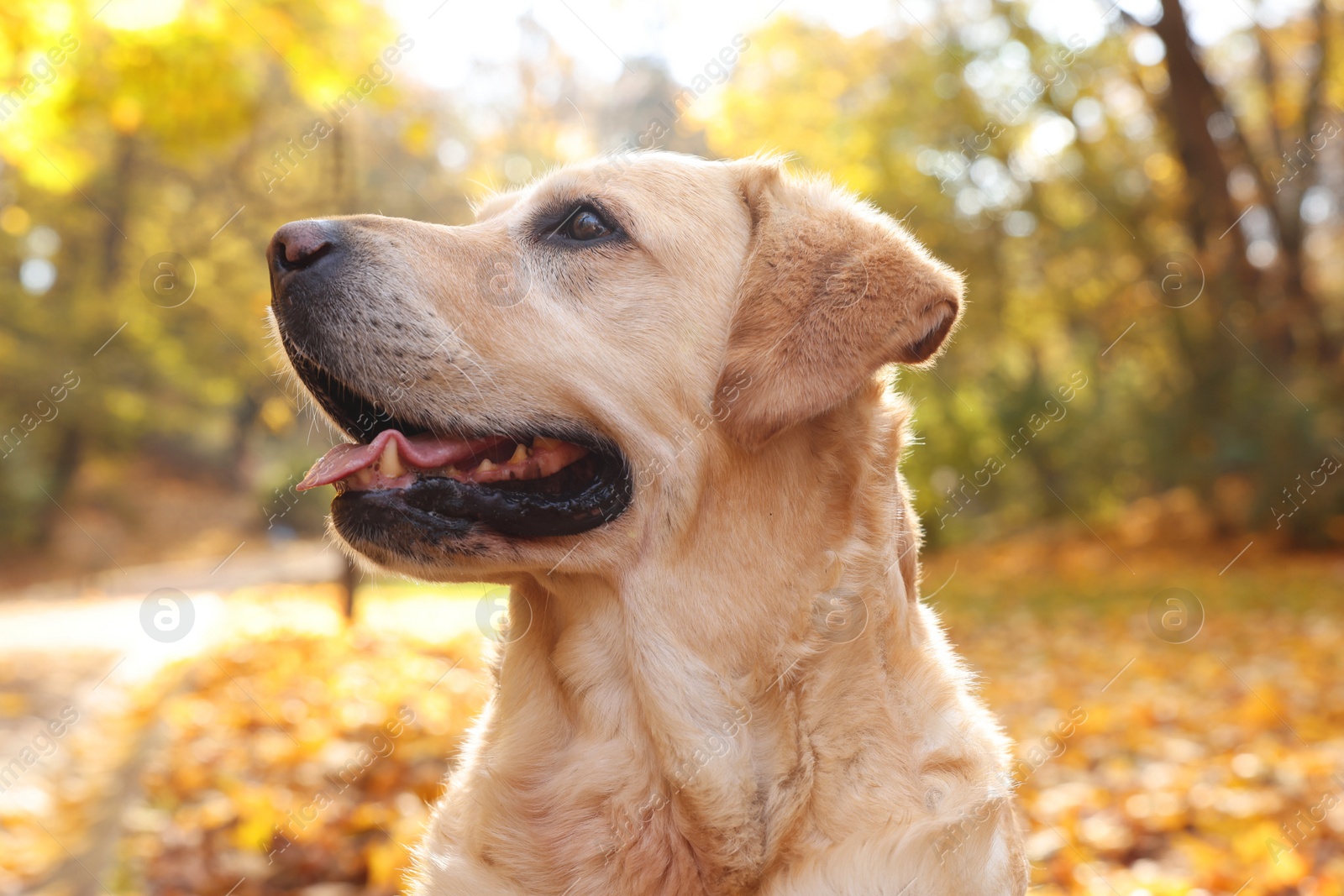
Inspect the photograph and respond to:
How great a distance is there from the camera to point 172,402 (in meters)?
30.3

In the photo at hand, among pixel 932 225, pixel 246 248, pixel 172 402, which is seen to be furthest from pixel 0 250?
pixel 932 225

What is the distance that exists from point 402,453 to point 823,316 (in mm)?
1213

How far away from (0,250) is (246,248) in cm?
1267

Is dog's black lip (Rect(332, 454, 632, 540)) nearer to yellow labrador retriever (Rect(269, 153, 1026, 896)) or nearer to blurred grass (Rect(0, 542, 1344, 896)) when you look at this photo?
yellow labrador retriever (Rect(269, 153, 1026, 896))

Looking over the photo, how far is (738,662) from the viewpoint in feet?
8.58

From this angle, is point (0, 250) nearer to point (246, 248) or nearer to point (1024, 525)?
point (246, 248)

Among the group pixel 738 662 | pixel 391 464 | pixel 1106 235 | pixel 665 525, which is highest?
pixel 391 464

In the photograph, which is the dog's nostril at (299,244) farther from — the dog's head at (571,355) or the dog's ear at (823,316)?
the dog's ear at (823,316)

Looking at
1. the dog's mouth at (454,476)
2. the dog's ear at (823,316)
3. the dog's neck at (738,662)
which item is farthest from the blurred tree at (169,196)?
the dog's ear at (823,316)

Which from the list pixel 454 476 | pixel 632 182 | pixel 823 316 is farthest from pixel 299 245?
pixel 823 316

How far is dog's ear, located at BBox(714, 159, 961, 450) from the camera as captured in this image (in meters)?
2.62

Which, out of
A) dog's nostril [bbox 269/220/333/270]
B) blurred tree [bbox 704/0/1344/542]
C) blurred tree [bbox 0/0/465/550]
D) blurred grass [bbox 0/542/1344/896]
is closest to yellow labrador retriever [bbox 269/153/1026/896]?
dog's nostril [bbox 269/220/333/270]

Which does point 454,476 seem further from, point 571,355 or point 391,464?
point 571,355

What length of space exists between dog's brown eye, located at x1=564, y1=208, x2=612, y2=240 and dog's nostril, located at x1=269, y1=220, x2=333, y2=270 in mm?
712
